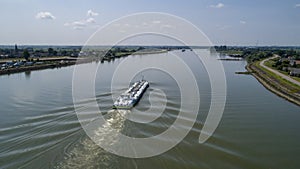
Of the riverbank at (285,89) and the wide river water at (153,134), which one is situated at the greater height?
the riverbank at (285,89)

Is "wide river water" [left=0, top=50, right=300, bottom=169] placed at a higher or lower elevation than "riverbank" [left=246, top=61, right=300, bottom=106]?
lower

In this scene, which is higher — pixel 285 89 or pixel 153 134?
pixel 285 89

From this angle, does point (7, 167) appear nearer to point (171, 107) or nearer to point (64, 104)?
point (64, 104)

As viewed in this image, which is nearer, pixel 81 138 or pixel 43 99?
pixel 81 138

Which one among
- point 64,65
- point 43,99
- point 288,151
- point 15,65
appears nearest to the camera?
point 288,151

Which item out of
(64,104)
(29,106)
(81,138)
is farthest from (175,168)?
(29,106)

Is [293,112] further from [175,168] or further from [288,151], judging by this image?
[175,168]

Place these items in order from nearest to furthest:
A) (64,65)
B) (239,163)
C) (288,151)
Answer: (239,163)
(288,151)
(64,65)

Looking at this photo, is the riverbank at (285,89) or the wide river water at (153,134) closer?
the wide river water at (153,134)

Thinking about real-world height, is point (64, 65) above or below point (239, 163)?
above

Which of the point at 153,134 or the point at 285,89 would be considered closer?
the point at 153,134

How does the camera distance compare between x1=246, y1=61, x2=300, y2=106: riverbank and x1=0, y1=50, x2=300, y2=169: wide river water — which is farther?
x1=246, y1=61, x2=300, y2=106: riverbank
